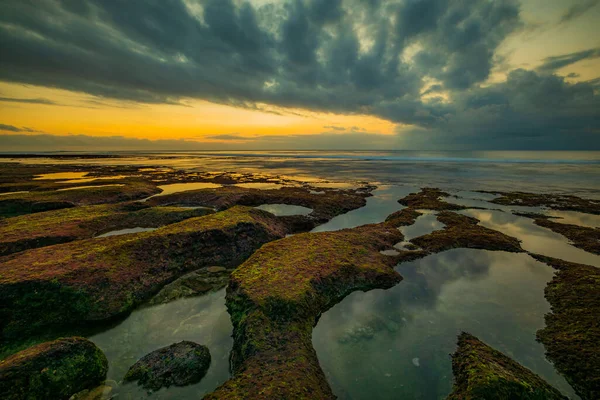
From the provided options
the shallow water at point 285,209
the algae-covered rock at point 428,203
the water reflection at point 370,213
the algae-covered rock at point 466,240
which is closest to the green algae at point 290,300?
the algae-covered rock at point 466,240

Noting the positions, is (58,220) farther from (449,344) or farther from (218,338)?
(449,344)

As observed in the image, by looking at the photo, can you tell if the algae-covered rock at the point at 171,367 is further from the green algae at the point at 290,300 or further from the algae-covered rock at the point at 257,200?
the algae-covered rock at the point at 257,200

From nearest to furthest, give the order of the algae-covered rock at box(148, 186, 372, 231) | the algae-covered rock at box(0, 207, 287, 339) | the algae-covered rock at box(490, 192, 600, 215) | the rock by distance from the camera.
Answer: the rock, the algae-covered rock at box(0, 207, 287, 339), the algae-covered rock at box(148, 186, 372, 231), the algae-covered rock at box(490, 192, 600, 215)

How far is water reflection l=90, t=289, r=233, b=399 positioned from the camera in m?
6.72

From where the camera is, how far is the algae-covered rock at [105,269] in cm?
906

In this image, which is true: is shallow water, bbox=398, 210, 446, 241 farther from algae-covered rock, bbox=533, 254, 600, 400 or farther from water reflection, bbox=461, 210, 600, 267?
algae-covered rock, bbox=533, 254, 600, 400

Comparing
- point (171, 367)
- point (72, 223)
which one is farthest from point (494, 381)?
point (72, 223)

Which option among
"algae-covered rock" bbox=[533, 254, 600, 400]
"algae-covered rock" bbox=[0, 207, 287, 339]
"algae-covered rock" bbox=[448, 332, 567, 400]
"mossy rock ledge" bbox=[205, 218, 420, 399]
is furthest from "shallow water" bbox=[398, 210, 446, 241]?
"algae-covered rock" bbox=[448, 332, 567, 400]

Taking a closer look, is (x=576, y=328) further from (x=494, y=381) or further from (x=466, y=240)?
(x=466, y=240)

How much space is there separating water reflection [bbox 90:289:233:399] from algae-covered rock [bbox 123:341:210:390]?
0.19 m

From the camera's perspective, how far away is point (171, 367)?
7.07 meters

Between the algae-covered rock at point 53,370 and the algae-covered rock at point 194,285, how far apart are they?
3760mm

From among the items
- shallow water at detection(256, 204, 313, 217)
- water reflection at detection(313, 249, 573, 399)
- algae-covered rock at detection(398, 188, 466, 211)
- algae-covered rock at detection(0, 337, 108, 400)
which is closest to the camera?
algae-covered rock at detection(0, 337, 108, 400)

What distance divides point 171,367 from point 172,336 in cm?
197
